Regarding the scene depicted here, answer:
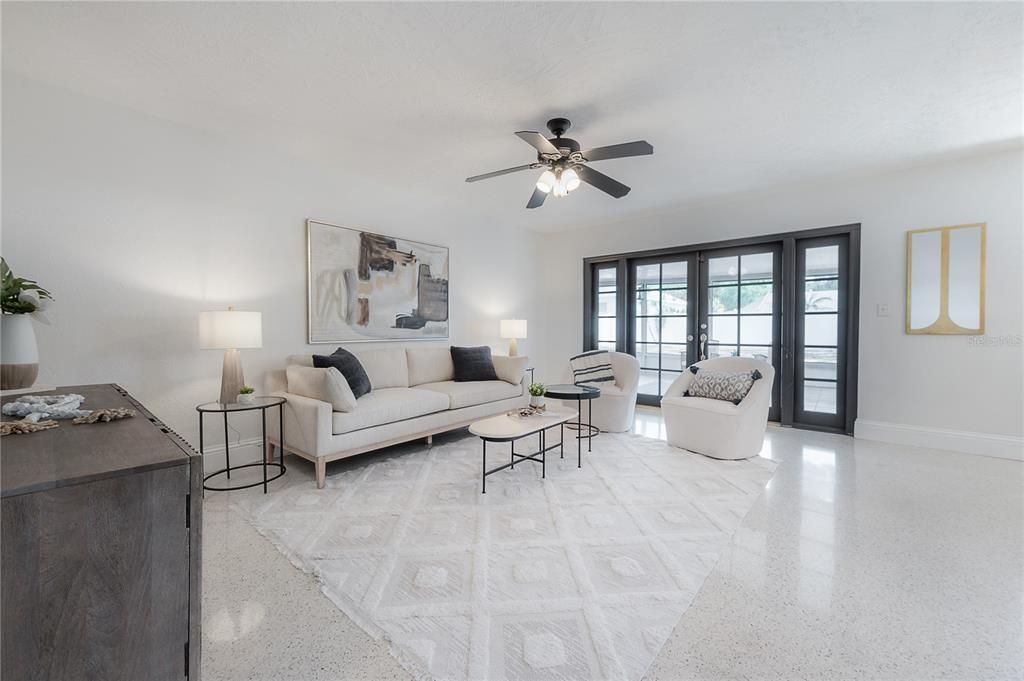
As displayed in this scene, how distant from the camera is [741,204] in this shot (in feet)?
15.4

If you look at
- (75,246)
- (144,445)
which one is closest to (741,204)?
(144,445)

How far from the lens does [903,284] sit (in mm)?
3873

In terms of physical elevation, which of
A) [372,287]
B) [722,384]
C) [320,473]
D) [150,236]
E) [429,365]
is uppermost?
[150,236]

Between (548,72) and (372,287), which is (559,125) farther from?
(372,287)

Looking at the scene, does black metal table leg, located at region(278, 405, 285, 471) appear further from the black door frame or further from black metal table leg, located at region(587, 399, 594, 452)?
the black door frame

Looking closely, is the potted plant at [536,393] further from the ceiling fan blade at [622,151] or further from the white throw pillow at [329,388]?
the ceiling fan blade at [622,151]

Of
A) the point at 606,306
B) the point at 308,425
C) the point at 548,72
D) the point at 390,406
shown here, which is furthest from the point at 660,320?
the point at 308,425

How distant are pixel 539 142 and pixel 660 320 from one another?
135 inches

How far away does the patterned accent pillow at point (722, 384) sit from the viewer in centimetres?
357

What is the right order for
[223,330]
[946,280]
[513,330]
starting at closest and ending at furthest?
[223,330], [946,280], [513,330]

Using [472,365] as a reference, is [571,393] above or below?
below

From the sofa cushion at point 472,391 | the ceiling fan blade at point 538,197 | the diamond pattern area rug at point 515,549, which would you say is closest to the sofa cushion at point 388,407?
the sofa cushion at point 472,391

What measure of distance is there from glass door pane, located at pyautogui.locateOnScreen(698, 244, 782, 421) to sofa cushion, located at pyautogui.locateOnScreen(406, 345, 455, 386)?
290cm

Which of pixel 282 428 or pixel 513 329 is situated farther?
pixel 513 329
